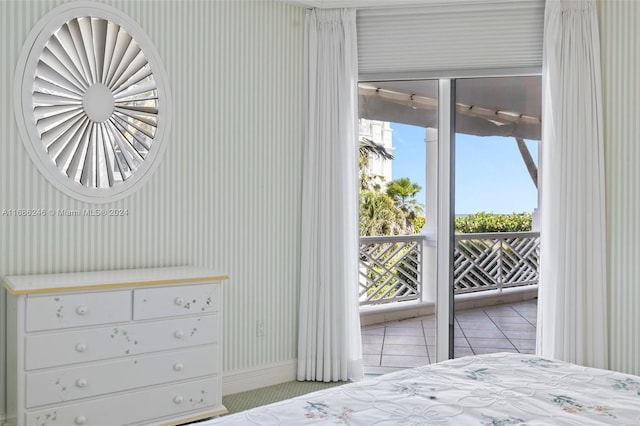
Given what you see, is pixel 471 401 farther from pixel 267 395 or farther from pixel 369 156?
pixel 369 156

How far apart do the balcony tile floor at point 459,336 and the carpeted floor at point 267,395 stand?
0.45 m

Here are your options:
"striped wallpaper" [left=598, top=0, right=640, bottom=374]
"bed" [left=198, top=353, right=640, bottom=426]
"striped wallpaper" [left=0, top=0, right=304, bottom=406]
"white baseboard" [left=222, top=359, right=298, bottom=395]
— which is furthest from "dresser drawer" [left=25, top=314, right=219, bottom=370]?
"striped wallpaper" [left=598, top=0, right=640, bottom=374]

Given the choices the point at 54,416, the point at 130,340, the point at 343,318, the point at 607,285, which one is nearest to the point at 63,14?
the point at 130,340

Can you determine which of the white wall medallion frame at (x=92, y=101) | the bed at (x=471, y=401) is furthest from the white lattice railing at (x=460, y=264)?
the bed at (x=471, y=401)

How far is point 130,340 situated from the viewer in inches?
102

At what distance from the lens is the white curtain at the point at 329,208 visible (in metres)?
3.67

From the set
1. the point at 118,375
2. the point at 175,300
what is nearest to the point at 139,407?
the point at 118,375

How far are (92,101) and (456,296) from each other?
2.64 meters

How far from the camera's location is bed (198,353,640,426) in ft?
4.63

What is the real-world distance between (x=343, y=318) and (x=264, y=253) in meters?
0.70

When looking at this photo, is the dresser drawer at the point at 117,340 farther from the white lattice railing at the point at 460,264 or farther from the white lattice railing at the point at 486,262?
the white lattice railing at the point at 486,262

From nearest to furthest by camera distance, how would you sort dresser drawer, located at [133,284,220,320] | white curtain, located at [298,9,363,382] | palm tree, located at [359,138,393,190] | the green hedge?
dresser drawer, located at [133,284,220,320], white curtain, located at [298,9,363,382], the green hedge, palm tree, located at [359,138,393,190]

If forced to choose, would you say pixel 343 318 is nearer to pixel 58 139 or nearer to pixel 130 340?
pixel 130 340

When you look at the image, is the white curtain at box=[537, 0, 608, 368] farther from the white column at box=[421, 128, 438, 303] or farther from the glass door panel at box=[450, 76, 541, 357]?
the white column at box=[421, 128, 438, 303]
